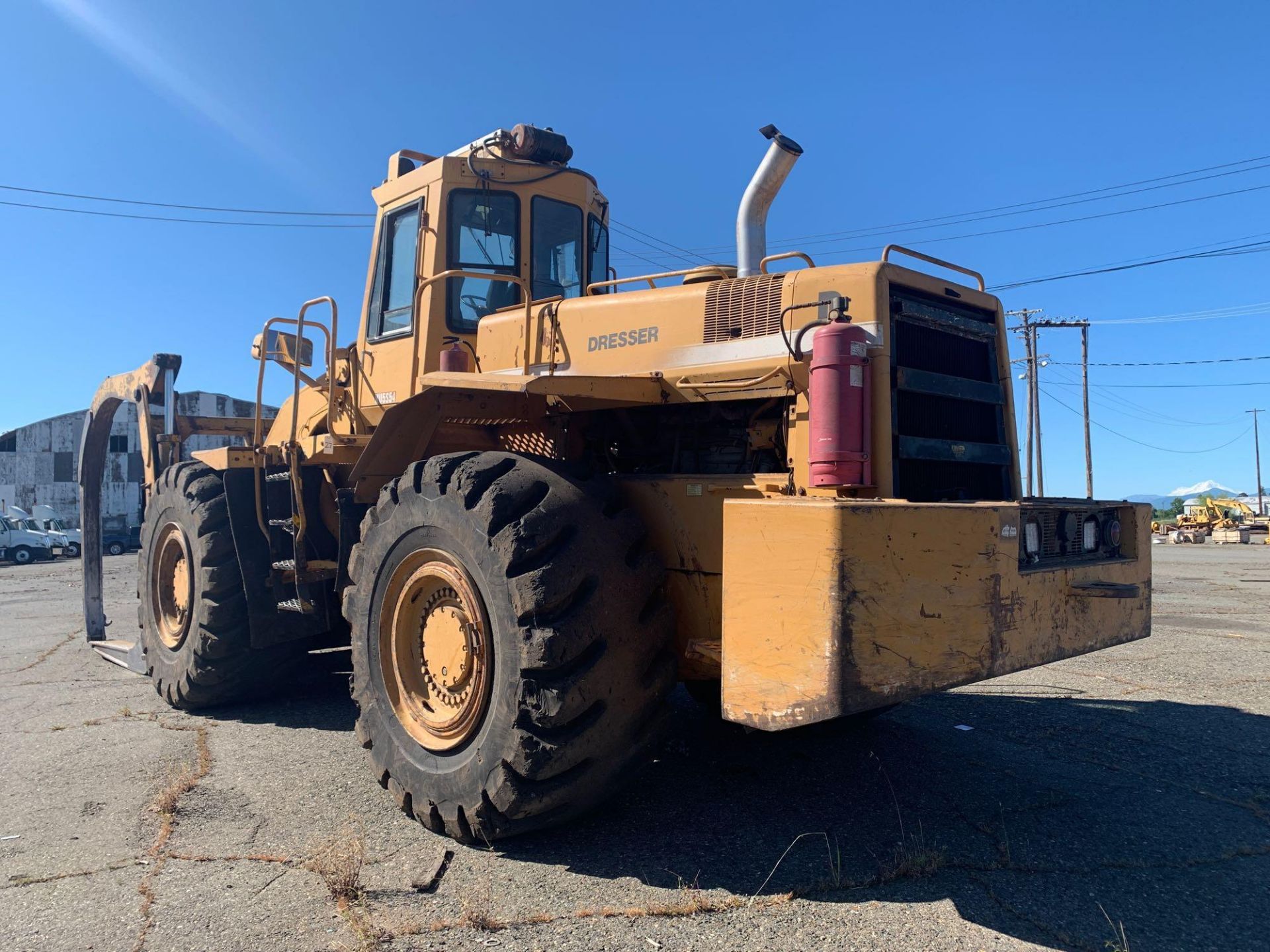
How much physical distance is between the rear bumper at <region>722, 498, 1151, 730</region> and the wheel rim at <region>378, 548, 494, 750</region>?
1168 millimetres

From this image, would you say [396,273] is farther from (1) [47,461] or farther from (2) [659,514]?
(1) [47,461]

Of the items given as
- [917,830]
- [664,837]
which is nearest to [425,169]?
[664,837]

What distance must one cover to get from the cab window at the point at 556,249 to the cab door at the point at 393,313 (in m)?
0.71

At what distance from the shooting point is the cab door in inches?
225

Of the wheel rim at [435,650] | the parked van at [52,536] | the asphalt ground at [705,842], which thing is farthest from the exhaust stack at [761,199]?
the parked van at [52,536]

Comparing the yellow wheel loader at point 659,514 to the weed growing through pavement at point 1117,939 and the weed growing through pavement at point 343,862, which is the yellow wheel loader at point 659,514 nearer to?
Result: the weed growing through pavement at point 343,862

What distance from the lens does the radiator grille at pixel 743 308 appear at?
161 inches

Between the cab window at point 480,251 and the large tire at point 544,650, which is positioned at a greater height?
the cab window at point 480,251

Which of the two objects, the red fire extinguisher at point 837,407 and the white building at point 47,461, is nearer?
the red fire extinguisher at point 837,407

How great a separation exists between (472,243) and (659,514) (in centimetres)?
252

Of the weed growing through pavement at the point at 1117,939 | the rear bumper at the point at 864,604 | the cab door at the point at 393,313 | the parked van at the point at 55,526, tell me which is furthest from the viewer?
the parked van at the point at 55,526

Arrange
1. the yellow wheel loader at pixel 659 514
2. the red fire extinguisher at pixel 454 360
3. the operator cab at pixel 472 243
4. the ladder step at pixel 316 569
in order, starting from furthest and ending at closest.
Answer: the ladder step at pixel 316 569 < the operator cab at pixel 472 243 < the red fire extinguisher at pixel 454 360 < the yellow wheel loader at pixel 659 514

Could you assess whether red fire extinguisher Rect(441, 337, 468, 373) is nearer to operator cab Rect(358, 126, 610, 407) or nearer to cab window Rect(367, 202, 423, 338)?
operator cab Rect(358, 126, 610, 407)

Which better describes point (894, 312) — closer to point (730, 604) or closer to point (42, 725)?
point (730, 604)
